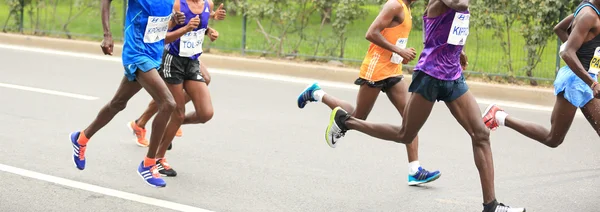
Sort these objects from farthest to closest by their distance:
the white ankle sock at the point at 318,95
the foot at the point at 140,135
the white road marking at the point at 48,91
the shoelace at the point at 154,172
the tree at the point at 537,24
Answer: the tree at the point at 537,24 → the white road marking at the point at 48,91 → the foot at the point at 140,135 → the white ankle sock at the point at 318,95 → the shoelace at the point at 154,172

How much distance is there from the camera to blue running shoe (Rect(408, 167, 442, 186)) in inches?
299

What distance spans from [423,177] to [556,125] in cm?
113

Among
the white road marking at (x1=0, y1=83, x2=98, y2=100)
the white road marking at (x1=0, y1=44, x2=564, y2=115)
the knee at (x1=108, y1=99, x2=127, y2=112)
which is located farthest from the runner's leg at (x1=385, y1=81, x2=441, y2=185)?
the white road marking at (x1=0, y1=83, x2=98, y2=100)

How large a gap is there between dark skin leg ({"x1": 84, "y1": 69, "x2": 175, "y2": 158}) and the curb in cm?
651

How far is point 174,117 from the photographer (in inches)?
301

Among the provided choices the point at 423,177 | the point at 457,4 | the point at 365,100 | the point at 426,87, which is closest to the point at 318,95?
the point at 365,100

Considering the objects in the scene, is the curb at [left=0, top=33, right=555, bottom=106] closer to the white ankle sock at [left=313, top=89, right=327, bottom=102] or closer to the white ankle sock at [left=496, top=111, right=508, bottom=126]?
the white ankle sock at [left=496, top=111, right=508, bottom=126]

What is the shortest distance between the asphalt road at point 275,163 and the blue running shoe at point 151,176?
0.26 ft

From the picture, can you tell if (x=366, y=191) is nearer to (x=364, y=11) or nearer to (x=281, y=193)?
(x=281, y=193)

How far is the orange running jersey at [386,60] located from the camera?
7547 millimetres

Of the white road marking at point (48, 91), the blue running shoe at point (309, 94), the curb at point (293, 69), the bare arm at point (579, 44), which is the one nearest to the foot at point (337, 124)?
the blue running shoe at point (309, 94)

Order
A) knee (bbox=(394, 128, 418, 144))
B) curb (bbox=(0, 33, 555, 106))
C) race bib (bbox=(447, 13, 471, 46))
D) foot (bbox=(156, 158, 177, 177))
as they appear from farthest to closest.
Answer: curb (bbox=(0, 33, 555, 106)), foot (bbox=(156, 158, 177, 177)), knee (bbox=(394, 128, 418, 144)), race bib (bbox=(447, 13, 471, 46))

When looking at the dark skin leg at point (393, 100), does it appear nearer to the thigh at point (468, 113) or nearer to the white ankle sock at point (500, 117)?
the white ankle sock at point (500, 117)

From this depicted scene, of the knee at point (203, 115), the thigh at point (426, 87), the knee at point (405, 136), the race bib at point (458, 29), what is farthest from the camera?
the knee at point (203, 115)
